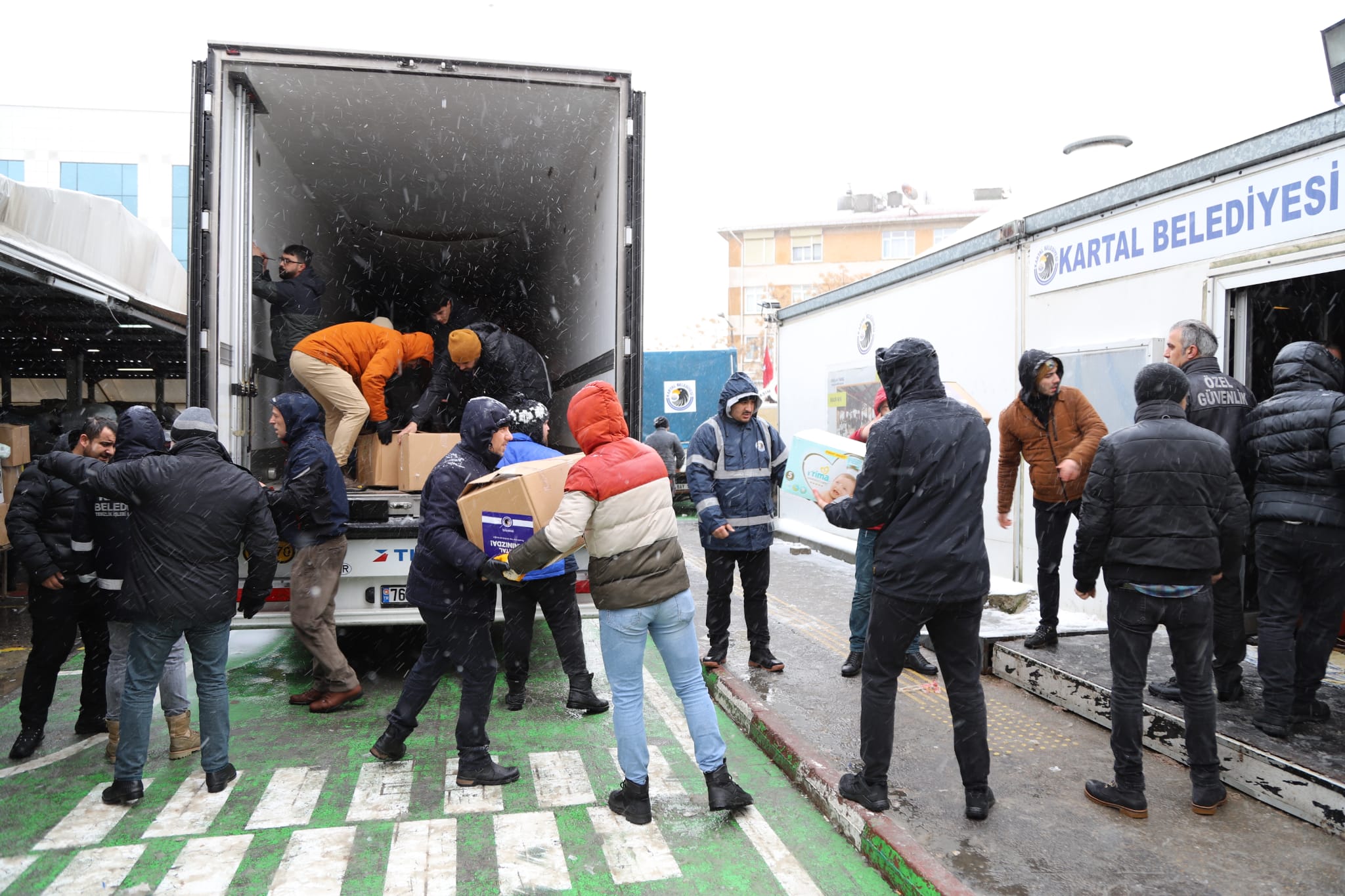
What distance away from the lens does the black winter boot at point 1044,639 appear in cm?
524

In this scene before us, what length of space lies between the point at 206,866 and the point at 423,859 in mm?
826

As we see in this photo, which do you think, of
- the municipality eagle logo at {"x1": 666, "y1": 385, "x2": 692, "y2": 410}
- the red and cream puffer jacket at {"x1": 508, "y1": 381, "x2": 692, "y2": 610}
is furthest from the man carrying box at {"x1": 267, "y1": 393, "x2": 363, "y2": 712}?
the municipality eagle logo at {"x1": 666, "y1": 385, "x2": 692, "y2": 410}

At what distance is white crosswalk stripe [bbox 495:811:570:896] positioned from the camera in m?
3.21

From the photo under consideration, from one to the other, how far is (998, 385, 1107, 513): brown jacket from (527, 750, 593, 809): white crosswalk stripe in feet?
10.1

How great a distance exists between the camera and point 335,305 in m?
8.90

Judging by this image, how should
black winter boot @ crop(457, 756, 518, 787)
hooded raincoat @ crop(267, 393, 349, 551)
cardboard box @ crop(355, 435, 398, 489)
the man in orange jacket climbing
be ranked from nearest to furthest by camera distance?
black winter boot @ crop(457, 756, 518, 787)
hooded raincoat @ crop(267, 393, 349, 551)
cardboard box @ crop(355, 435, 398, 489)
the man in orange jacket climbing

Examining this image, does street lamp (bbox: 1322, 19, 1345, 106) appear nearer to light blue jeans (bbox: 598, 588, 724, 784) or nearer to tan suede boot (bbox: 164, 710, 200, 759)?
light blue jeans (bbox: 598, 588, 724, 784)

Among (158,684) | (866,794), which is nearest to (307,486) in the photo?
(158,684)

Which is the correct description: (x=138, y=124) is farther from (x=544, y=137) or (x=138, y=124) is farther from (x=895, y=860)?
(x=895, y=860)

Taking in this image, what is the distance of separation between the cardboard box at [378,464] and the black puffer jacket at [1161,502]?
14.2 feet

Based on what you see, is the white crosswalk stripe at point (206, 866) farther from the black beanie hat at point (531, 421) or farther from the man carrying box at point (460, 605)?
the black beanie hat at point (531, 421)

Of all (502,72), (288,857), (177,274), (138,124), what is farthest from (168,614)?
(138,124)

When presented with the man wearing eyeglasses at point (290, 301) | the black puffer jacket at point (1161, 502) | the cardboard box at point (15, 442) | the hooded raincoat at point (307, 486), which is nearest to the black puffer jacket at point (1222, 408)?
the black puffer jacket at point (1161, 502)

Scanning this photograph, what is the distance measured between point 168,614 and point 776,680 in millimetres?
3378
